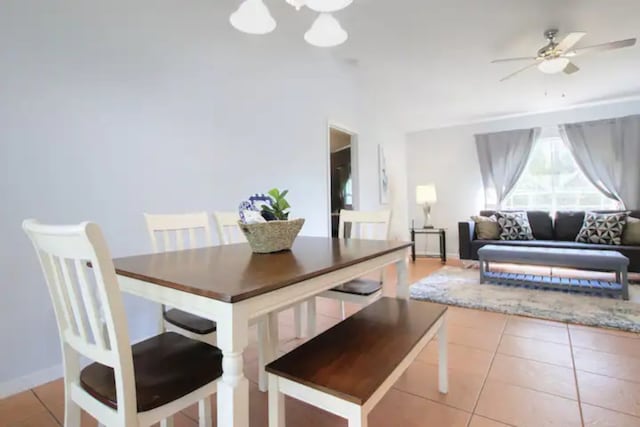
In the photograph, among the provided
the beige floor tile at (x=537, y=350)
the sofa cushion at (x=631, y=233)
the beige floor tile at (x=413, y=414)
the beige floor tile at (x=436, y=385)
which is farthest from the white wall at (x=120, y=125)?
the sofa cushion at (x=631, y=233)

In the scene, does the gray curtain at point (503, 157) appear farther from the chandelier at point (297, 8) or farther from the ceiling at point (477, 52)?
the chandelier at point (297, 8)

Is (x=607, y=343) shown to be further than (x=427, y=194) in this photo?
No

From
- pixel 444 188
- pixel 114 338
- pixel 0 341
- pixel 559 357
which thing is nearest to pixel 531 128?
pixel 444 188

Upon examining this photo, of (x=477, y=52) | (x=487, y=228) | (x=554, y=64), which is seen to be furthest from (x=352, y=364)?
(x=487, y=228)

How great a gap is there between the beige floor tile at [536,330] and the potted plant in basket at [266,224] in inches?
75.8

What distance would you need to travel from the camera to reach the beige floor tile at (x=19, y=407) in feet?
4.59

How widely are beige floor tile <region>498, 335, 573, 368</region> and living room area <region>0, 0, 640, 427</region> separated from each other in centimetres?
2

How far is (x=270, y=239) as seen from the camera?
4.49 ft

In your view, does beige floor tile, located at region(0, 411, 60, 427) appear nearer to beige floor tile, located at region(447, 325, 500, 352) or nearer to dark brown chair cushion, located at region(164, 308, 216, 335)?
dark brown chair cushion, located at region(164, 308, 216, 335)

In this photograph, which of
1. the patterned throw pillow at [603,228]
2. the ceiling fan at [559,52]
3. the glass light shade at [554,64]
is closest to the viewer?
the ceiling fan at [559,52]

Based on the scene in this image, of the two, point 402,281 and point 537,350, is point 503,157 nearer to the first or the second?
point 537,350

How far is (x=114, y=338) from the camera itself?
2.54 feet

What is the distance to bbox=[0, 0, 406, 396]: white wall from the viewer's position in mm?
1584

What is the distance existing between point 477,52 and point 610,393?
2.95 metres
